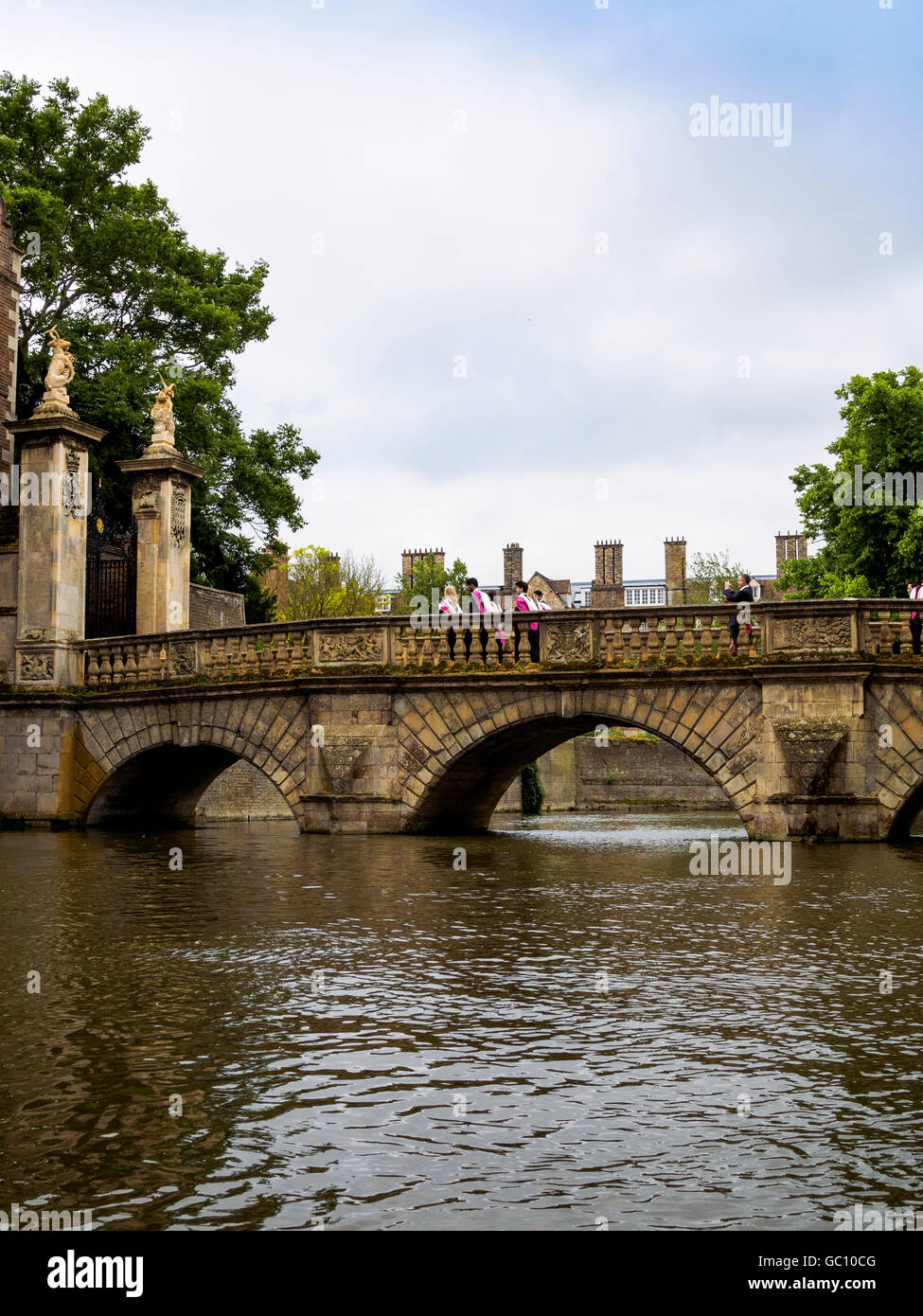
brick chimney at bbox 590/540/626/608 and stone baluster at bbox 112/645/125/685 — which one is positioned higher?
brick chimney at bbox 590/540/626/608

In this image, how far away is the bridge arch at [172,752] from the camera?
21406 mm

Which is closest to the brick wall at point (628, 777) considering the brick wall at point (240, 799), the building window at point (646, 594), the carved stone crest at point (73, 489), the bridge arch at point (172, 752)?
the brick wall at point (240, 799)

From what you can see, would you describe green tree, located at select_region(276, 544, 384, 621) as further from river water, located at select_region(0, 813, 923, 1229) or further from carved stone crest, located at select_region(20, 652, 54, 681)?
river water, located at select_region(0, 813, 923, 1229)

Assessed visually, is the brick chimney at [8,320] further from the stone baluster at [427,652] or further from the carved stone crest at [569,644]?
the carved stone crest at [569,644]

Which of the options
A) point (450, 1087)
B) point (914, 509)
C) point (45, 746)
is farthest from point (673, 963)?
point (914, 509)

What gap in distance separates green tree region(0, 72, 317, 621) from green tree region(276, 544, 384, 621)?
14.5 meters

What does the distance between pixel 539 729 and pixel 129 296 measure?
17.8 meters

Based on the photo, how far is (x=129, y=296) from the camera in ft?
109

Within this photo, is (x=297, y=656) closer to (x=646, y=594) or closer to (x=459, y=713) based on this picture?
(x=459, y=713)

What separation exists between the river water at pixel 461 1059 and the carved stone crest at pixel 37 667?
41.8ft

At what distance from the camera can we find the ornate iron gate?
2620 centimetres

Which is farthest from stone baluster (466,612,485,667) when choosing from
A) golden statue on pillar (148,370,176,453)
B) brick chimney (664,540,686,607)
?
brick chimney (664,540,686,607)

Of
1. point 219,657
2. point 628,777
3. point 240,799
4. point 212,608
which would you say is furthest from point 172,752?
point 628,777
